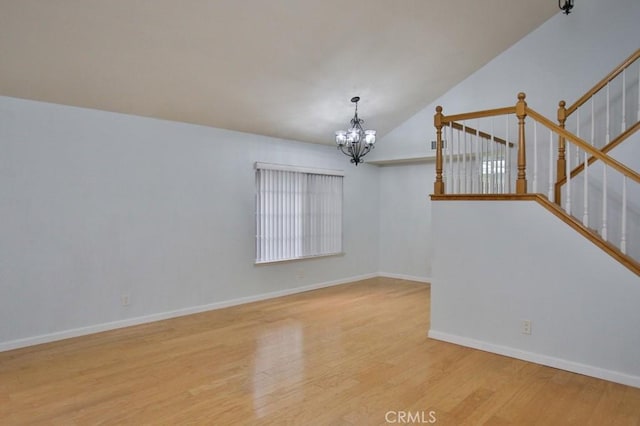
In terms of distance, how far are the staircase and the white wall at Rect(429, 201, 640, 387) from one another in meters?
Result: 0.15

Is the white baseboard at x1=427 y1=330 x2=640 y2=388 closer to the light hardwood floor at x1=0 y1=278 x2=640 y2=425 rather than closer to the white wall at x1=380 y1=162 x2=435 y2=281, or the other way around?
the light hardwood floor at x1=0 y1=278 x2=640 y2=425

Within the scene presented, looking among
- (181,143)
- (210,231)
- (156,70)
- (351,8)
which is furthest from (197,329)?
(351,8)

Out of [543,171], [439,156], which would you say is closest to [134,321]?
[439,156]

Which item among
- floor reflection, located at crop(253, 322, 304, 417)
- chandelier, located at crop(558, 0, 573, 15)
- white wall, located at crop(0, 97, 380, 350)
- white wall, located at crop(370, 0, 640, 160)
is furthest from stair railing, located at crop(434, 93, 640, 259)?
white wall, located at crop(0, 97, 380, 350)

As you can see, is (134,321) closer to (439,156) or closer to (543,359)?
(439,156)

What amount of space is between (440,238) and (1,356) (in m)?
4.44

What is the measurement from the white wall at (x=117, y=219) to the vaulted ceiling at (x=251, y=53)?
278mm

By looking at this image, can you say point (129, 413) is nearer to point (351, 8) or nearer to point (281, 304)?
point (281, 304)

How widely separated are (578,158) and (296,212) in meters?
3.95

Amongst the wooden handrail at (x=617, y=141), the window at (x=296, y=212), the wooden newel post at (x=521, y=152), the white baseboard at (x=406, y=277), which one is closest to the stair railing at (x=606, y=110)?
the wooden handrail at (x=617, y=141)

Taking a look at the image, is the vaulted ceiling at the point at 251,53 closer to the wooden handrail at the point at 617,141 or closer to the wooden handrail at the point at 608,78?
the wooden handrail at the point at 608,78

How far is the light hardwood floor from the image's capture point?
2654 millimetres

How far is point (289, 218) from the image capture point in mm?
6348

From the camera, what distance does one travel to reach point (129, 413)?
2678mm
